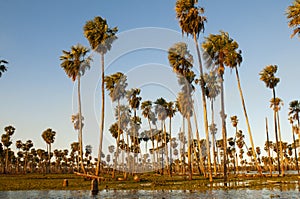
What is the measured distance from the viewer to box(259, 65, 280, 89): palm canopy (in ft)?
234

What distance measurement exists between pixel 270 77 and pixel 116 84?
1388 inches

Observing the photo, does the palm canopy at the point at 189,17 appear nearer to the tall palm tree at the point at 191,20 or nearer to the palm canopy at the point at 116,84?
the tall palm tree at the point at 191,20

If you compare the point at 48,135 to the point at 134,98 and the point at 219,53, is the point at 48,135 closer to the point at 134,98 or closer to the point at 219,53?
the point at 134,98

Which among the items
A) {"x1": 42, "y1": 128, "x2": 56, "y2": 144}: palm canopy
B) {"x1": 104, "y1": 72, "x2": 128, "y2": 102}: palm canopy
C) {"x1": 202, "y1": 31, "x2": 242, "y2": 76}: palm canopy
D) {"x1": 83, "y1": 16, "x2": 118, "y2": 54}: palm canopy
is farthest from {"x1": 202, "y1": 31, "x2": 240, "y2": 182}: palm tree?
{"x1": 42, "y1": 128, "x2": 56, "y2": 144}: palm canopy

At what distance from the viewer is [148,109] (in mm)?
107750

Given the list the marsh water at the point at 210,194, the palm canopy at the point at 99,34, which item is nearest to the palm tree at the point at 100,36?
the palm canopy at the point at 99,34

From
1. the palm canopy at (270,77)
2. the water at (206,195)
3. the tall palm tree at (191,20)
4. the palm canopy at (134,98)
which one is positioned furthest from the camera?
the palm canopy at (134,98)

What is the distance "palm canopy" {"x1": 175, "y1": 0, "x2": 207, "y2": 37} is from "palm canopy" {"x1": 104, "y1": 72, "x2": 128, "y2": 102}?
28284mm

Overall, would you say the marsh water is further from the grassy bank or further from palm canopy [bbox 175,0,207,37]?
palm canopy [bbox 175,0,207,37]

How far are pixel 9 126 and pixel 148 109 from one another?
64.4 metres

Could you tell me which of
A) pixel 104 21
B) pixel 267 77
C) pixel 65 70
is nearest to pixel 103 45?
pixel 104 21

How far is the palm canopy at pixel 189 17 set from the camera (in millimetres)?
49281

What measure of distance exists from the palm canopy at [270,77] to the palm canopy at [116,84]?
1268 inches

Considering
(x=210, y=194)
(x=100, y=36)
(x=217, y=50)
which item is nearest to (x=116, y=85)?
(x=100, y=36)
